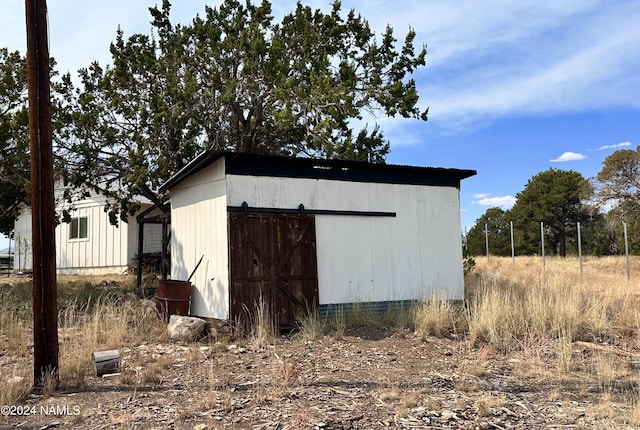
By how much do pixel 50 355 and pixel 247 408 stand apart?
8.51 feet

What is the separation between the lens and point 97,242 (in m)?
22.4

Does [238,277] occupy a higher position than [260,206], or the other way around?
[260,206]

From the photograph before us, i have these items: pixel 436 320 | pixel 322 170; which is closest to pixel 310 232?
pixel 322 170

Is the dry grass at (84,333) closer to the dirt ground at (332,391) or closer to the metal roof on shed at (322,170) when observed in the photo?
the dirt ground at (332,391)

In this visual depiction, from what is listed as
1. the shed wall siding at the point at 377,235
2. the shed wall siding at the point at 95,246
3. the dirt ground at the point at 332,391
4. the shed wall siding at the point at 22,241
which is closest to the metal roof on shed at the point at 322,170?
the shed wall siding at the point at 377,235

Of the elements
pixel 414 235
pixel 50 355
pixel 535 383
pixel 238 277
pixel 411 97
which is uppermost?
pixel 411 97

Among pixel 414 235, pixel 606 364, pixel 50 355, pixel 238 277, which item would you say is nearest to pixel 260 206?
pixel 238 277

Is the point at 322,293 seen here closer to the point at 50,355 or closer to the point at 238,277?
the point at 238,277

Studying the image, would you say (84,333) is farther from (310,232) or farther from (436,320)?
(436,320)

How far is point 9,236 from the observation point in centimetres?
2844

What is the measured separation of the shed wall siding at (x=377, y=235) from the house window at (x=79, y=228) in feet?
52.2

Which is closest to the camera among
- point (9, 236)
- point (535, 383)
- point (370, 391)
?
point (370, 391)

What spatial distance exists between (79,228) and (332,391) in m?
20.2

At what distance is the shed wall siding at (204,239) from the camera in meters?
9.57
